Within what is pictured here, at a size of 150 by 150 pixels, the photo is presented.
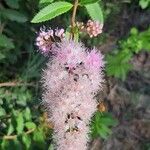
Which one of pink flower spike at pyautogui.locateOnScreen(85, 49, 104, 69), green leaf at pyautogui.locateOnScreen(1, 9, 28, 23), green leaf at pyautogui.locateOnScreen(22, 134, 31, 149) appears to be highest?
green leaf at pyautogui.locateOnScreen(1, 9, 28, 23)

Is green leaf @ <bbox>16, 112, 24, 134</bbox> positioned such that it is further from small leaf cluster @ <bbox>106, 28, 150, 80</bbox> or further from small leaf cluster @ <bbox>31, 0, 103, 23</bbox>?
small leaf cluster @ <bbox>31, 0, 103, 23</bbox>

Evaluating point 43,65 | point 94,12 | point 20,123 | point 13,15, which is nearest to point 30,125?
point 20,123

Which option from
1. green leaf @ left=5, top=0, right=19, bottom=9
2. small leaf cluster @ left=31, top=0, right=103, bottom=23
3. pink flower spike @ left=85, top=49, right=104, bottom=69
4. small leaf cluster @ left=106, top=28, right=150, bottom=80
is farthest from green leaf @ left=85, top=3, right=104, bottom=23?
small leaf cluster @ left=106, top=28, right=150, bottom=80

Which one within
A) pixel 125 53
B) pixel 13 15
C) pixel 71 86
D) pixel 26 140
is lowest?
pixel 26 140

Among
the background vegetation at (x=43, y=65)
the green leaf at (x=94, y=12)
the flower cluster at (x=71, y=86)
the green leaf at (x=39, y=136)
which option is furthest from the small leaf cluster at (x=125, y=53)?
the flower cluster at (x=71, y=86)

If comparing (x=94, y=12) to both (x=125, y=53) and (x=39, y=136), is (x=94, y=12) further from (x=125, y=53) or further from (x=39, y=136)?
(x=125, y=53)

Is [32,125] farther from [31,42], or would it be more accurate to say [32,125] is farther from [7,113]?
[31,42]

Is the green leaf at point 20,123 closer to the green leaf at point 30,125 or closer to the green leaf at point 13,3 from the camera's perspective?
the green leaf at point 30,125
